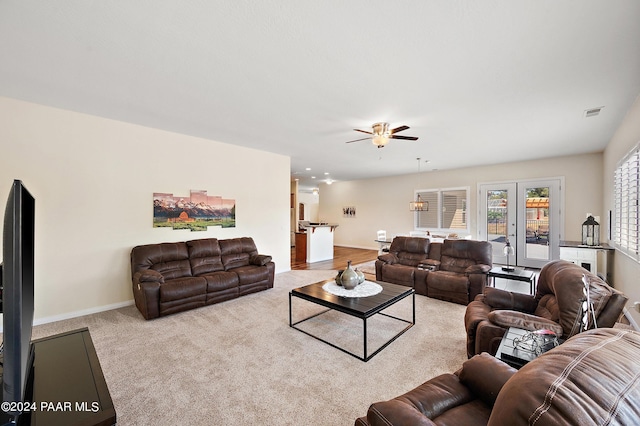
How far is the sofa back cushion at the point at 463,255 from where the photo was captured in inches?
177

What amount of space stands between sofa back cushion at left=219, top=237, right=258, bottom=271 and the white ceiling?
2.06 m

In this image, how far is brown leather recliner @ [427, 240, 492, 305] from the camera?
13.3ft

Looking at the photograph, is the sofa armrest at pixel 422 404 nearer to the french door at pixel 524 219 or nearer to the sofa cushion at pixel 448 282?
the sofa cushion at pixel 448 282

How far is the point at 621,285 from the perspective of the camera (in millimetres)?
3955

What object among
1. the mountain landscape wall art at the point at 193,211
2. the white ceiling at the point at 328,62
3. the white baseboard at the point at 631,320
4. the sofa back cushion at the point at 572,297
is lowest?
the white baseboard at the point at 631,320

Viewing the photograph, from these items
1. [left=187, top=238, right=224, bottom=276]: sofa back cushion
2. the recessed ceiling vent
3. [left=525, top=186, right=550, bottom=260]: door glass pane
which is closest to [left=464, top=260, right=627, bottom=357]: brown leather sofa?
the recessed ceiling vent

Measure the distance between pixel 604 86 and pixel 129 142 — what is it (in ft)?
19.9

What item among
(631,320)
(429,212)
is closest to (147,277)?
(631,320)

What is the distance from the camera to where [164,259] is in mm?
4094

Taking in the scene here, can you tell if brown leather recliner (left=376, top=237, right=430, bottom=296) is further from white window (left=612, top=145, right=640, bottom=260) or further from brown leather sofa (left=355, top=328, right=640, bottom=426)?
brown leather sofa (left=355, top=328, right=640, bottom=426)

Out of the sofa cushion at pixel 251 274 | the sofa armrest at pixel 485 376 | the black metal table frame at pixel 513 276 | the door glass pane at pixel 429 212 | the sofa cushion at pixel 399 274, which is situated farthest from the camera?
the door glass pane at pixel 429 212

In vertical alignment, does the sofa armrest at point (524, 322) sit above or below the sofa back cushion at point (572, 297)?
below

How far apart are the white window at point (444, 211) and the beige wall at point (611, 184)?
10.1 feet

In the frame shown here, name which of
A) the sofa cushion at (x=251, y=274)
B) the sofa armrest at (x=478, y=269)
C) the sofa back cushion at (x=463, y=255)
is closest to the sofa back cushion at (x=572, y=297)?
the sofa armrest at (x=478, y=269)
